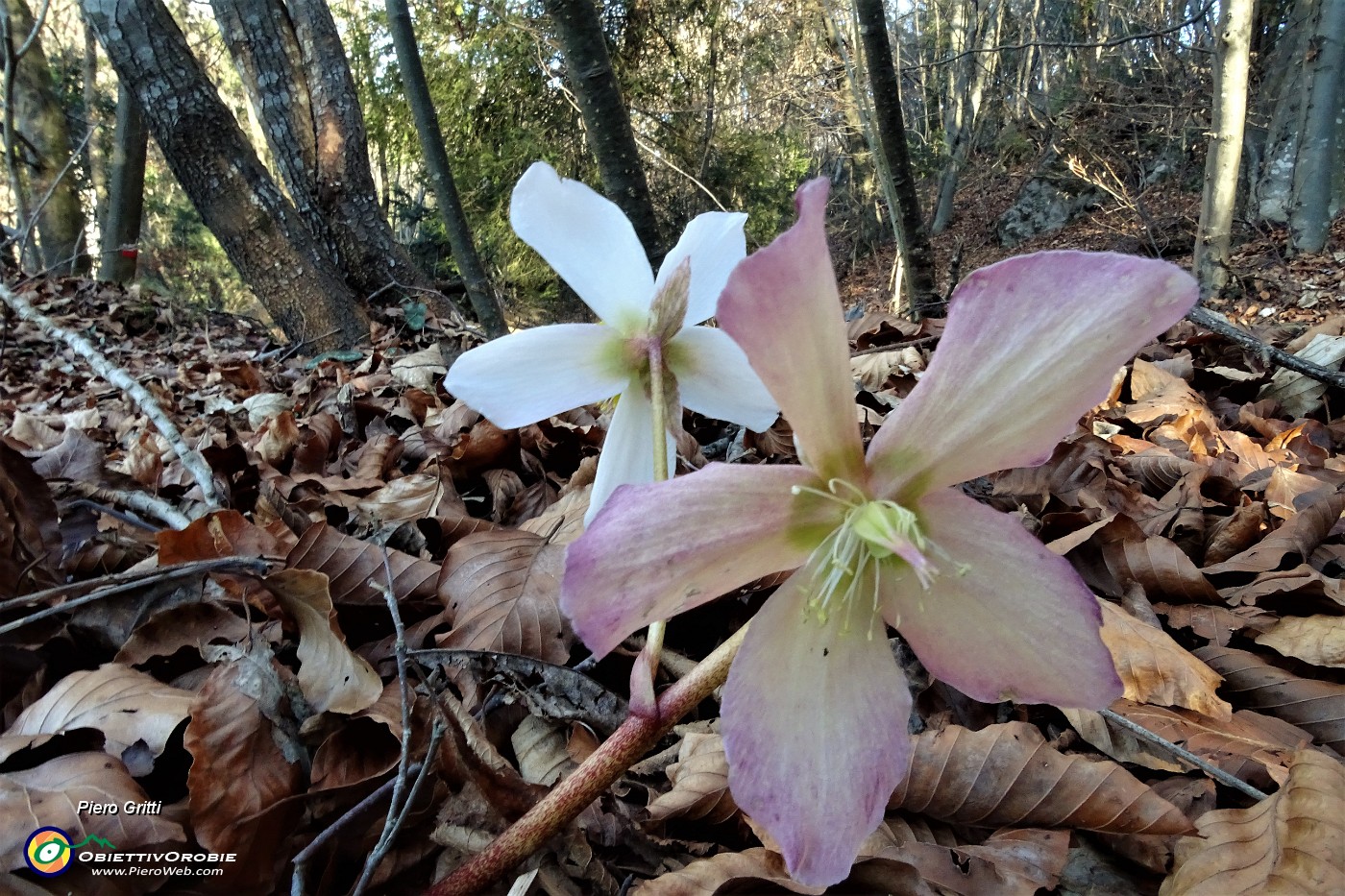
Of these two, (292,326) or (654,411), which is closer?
(654,411)

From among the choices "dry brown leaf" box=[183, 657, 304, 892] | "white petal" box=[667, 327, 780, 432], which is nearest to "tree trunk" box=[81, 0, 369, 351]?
"dry brown leaf" box=[183, 657, 304, 892]

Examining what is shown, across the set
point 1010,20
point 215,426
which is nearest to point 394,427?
point 215,426

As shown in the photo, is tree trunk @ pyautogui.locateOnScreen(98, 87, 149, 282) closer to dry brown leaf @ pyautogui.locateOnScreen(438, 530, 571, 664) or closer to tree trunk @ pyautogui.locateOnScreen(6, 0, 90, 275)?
tree trunk @ pyautogui.locateOnScreen(6, 0, 90, 275)

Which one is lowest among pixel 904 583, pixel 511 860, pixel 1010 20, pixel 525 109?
pixel 511 860

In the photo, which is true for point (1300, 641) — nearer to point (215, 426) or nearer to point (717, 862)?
point (717, 862)

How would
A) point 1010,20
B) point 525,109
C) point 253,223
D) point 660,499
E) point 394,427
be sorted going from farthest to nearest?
point 1010,20, point 525,109, point 253,223, point 394,427, point 660,499

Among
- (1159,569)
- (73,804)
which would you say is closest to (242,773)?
(73,804)

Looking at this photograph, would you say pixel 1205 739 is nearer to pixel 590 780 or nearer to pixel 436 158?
pixel 590 780

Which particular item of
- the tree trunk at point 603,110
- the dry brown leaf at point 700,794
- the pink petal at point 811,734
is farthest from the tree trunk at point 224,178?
the pink petal at point 811,734
